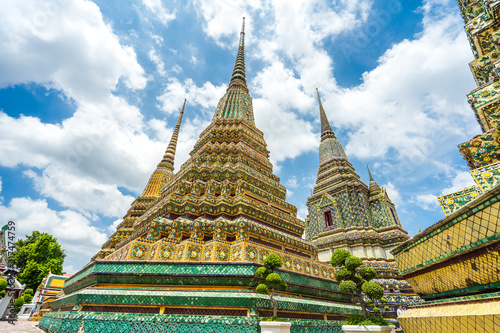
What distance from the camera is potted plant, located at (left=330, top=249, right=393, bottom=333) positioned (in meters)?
4.13

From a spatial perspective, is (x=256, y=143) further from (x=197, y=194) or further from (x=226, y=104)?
(x=197, y=194)

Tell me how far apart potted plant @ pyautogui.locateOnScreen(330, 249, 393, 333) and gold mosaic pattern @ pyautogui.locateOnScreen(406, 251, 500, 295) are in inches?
51.0

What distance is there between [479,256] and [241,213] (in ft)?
21.2

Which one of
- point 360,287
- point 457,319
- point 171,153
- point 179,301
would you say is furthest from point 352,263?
point 171,153

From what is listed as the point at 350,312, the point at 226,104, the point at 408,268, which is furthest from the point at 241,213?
the point at 226,104

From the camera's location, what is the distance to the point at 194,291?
18.9ft

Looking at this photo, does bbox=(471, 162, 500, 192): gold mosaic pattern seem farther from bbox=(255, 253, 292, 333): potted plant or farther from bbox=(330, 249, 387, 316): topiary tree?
bbox=(255, 253, 292, 333): potted plant

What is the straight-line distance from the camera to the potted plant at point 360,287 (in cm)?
413

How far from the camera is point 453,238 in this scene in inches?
106

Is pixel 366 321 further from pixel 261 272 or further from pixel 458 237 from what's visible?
pixel 458 237

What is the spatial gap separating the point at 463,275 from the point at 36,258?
3200cm

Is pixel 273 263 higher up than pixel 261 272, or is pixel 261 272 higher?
pixel 273 263

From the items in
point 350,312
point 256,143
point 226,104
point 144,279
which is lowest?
point 350,312

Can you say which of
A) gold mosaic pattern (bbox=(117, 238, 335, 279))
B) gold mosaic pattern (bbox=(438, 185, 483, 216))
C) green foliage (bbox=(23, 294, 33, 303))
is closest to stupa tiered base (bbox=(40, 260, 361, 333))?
gold mosaic pattern (bbox=(117, 238, 335, 279))
